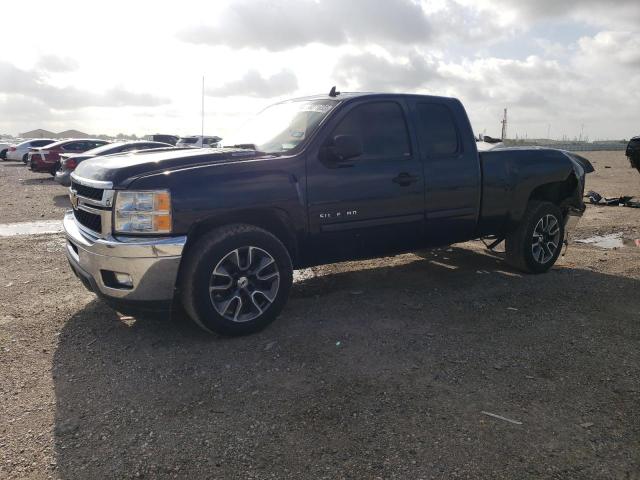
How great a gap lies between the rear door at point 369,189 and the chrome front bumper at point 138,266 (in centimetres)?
128

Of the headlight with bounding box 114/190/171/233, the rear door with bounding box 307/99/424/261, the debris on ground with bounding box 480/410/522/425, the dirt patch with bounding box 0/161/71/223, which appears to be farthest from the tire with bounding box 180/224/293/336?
the dirt patch with bounding box 0/161/71/223

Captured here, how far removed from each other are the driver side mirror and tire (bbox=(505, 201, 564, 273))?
2.71 metres

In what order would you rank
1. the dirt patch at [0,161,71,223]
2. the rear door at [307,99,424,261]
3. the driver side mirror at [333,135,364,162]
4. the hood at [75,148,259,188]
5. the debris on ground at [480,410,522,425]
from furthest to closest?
the dirt patch at [0,161,71,223], the rear door at [307,99,424,261], the driver side mirror at [333,135,364,162], the hood at [75,148,259,188], the debris on ground at [480,410,522,425]

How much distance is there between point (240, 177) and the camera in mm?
4246

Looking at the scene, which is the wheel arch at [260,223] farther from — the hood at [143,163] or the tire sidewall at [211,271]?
the hood at [143,163]

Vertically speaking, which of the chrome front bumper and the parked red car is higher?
the parked red car

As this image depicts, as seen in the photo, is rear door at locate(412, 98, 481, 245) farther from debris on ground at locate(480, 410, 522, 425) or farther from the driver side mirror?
debris on ground at locate(480, 410, 522, 425)

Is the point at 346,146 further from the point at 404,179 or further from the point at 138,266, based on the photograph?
the point at 138,266

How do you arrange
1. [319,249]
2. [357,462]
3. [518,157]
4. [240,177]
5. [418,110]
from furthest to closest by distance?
[518,157]
[418,110]
[319,249]
[240,177]
[357,462]

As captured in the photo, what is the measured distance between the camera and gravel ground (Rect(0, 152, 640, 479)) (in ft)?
9.16

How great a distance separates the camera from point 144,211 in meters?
3.93

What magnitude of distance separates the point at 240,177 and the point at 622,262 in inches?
214

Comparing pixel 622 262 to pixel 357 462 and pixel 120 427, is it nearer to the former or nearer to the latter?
pixel 357 462

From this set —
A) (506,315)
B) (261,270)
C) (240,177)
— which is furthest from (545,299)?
(240,177)
